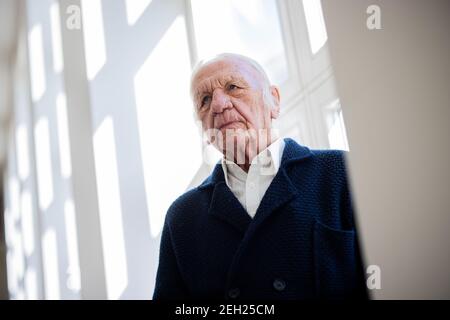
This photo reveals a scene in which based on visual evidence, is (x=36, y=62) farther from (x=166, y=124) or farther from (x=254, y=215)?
(x=254, y=215)

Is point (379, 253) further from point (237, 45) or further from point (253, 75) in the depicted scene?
point (237, 45)

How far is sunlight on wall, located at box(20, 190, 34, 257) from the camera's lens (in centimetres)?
283

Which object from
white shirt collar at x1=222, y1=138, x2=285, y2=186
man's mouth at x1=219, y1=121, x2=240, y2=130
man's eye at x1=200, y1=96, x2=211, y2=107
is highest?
man's eye at x1=200, y1=96, x2=211, y2=107

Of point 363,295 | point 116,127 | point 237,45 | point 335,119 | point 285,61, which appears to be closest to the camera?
point 363,295

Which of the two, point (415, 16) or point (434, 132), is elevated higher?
point (415, 16)

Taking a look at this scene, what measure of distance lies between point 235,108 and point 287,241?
35 cm

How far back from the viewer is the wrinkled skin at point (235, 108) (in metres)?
0.99

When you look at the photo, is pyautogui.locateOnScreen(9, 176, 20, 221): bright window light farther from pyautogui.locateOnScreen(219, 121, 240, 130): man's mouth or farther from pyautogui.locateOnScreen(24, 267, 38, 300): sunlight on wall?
pyautogui.locateOnScreen(219, 121, 240, 130): man's mouth

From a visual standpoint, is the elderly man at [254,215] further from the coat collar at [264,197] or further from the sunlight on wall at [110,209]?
the sunlight on wall at [110,209]

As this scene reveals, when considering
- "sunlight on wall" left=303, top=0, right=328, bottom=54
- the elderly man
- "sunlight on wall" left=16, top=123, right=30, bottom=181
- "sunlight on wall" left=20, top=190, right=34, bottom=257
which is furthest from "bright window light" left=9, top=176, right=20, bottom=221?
"sunlight on wall" left=303, top=0, right=328, bottom=54

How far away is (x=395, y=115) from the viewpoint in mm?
613

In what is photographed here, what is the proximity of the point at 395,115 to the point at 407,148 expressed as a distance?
5 centimetres

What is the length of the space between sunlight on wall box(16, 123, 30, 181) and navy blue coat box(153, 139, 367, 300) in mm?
2299

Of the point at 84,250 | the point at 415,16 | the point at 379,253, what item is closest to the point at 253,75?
the point at 415,16
